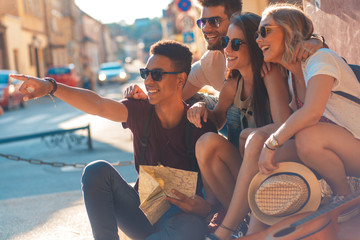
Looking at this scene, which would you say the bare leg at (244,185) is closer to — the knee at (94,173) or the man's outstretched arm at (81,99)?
the knee at (94,173)

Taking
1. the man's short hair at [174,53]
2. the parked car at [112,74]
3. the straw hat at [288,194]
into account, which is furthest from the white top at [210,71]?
the parked car at [112,74]

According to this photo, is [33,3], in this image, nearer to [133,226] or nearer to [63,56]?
[63,56]

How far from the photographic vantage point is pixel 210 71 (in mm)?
5137

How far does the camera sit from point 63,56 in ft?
196

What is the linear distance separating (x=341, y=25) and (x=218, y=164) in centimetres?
224

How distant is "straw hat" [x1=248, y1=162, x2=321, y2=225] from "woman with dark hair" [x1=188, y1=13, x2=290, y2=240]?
7.6 inches

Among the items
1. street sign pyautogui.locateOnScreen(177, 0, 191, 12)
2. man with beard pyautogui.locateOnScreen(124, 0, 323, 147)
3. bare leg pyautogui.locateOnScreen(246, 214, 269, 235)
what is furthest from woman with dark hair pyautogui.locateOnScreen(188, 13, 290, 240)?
street sign pyautogui.locateOnScreen(177, 0, 191, 12)

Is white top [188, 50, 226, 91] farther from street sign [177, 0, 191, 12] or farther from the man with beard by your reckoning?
street sign [177, 0, 191, 12]

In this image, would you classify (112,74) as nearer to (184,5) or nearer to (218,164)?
(184,5)

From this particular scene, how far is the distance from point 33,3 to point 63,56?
10.5m

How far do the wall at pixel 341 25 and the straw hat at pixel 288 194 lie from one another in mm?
2028

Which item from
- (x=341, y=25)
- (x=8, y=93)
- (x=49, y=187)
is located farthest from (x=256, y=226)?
(x=8, y=93)

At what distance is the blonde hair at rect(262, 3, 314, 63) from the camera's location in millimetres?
3385

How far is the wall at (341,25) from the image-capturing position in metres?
4.84
